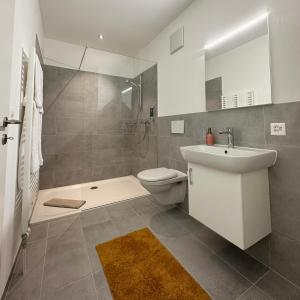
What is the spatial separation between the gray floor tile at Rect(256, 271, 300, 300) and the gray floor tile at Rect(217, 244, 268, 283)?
0.14ft

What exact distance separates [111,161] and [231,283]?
2.57 meters

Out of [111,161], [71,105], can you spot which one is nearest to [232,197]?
[111,161]

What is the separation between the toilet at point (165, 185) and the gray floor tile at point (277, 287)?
3.42 feet

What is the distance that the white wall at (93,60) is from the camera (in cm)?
271

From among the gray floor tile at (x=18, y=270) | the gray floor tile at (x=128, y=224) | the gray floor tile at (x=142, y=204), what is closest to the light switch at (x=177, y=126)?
the gray floor tile at (x=142, y=204)

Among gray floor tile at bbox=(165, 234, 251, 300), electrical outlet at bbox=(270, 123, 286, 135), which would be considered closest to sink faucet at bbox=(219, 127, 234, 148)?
electrical outlet at bbox=(270, 123, 286, 135)

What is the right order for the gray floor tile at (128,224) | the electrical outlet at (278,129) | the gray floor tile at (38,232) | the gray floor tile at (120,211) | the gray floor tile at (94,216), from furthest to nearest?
the gray floor tile at (120,211)
the gray floor tile at (94,216)
the gray floor tile at (128,224)
the gray floor tile at (38,232)
the electrical outlet at (278,129)

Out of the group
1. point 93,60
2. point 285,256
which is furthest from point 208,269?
point 93,60

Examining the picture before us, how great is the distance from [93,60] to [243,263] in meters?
3.46

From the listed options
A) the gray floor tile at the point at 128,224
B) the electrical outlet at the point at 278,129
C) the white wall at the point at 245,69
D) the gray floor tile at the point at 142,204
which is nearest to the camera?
the electrical outlet at the point at 278,129

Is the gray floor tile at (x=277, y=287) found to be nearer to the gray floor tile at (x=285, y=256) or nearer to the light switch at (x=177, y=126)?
the gray floor tile at (x=285, y=256)

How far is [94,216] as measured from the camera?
6.61ft

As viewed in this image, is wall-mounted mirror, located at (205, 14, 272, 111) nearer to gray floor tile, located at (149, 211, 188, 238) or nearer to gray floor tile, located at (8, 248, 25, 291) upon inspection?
gray floor tile, located at (149, 211, 188, 238)

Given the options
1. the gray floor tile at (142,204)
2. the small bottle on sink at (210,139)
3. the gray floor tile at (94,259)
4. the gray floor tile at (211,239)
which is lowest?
the gray floor tile at (94,259)
